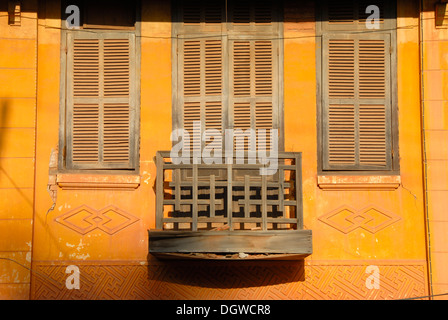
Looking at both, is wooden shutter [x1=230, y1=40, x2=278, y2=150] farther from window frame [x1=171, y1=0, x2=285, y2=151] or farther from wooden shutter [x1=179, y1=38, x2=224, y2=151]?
wooden shutter [x1=179, y1=38, x2=224, y2=151]

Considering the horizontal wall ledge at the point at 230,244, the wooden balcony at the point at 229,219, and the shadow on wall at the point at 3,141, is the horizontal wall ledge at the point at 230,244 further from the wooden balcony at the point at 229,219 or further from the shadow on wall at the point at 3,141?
the shadow on wall at the point at 3,141

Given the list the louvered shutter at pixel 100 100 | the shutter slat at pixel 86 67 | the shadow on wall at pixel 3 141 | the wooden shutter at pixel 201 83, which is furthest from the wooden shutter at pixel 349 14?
the shadow on wall at pixel 3 141

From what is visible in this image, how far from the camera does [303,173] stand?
7.76 meters

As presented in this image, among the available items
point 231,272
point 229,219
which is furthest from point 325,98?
point 231,272

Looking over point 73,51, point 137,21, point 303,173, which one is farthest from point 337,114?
point 73,51

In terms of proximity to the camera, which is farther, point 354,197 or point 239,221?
point 354,197

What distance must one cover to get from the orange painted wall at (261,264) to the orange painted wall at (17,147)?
44 mm

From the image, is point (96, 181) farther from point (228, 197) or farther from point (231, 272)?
point (231, 272)

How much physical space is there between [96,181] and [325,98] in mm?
3055

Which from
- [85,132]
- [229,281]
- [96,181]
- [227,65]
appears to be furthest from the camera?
[227,65]

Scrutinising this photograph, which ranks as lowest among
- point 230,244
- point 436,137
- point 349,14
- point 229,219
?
point 230,244

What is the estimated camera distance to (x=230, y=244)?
23.1ft

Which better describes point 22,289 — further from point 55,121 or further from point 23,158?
point 55,121

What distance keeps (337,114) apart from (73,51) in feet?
11.4
